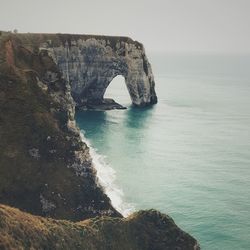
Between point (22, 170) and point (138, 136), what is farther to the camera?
point (138, 136)

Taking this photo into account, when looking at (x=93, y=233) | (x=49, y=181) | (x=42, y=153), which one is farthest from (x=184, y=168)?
(x=93, y=233)

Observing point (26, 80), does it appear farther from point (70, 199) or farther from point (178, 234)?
point (178, 234)

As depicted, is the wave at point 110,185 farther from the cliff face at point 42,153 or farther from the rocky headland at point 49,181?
the rocky headland at point 49,181

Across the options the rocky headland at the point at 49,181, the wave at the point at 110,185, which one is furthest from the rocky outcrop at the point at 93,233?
the wave at the point at 110,185

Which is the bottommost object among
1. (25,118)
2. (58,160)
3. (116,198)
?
(116,198)

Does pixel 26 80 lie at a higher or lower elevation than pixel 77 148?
higher

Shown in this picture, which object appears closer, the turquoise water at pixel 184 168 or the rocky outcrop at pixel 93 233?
the rocky outcrop at pixel 93 233

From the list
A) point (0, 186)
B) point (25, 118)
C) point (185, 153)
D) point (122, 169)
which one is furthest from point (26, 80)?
point (185, 153)
